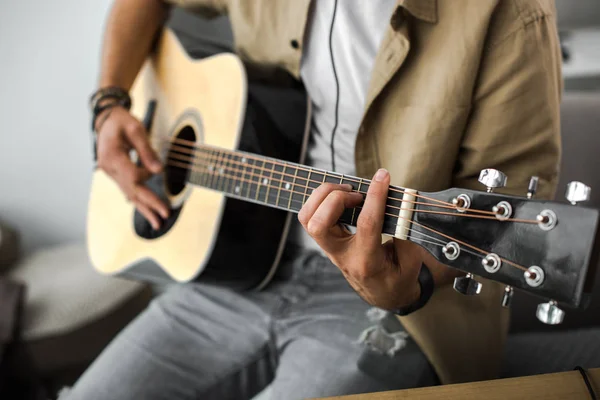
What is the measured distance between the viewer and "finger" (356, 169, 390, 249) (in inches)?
21.5

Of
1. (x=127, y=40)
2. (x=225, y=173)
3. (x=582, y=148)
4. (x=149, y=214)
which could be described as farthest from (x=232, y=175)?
(x=582, y=148)

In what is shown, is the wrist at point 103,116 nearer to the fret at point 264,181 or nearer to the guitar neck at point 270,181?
the guitar neck at point 270,181

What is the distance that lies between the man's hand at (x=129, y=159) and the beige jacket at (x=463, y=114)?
0.43m

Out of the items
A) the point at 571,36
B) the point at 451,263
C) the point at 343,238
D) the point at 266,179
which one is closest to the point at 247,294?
the point at 266,179

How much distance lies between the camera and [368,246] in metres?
0.58

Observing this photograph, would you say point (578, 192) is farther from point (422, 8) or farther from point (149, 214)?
point (149, 214)

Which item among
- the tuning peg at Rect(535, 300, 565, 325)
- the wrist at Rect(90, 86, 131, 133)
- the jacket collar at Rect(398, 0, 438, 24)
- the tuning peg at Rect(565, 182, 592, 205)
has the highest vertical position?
the jacket collar at Rect(398, 0, 438, 24)

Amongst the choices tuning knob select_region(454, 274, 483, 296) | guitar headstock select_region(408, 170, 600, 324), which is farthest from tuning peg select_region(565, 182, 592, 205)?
tuning knob select_region(454, 274, 483, 296)

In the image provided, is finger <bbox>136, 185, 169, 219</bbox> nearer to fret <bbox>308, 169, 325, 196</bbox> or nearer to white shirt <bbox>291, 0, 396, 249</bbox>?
white shirt <bbox>291, 0, 396, 249</bbox>

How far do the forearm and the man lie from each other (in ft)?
0.34

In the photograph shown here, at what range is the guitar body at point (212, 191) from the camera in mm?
876

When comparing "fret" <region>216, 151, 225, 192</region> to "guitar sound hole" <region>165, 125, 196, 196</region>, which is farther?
"guitar sound hole" <region>165, 125, 196, 196</region>

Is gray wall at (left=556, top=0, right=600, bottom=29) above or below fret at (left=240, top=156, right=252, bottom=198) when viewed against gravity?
above

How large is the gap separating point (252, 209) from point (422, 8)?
0.41 m
